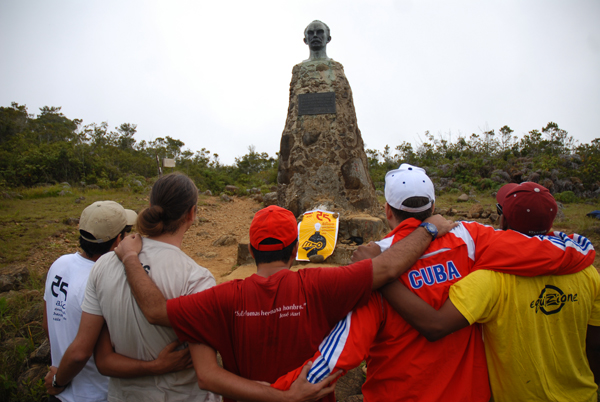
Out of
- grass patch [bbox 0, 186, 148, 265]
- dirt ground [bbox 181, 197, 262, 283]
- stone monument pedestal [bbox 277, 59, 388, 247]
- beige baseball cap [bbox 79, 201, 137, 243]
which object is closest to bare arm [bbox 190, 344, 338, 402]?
beige baseball cap [bbox 79, 201, 137, 243]

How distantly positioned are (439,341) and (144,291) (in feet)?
3.74

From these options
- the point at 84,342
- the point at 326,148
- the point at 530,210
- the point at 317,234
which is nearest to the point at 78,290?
the point at 84,342

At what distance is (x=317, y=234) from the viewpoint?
4.64 metres

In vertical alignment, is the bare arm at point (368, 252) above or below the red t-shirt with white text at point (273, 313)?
above

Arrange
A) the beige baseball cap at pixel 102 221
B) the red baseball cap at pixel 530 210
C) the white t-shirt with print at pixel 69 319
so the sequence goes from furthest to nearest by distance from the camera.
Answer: the beige baseball cap at pixel 102 221 < the white t-shirt with print at pixel 69 319 < the red baseball cap at pixel 530 210

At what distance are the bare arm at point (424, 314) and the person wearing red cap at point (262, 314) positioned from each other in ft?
0.24

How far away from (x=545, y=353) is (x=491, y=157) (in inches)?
609

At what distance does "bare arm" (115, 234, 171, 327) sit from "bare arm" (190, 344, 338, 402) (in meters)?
0.24

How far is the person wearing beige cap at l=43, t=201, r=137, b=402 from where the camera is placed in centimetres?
153

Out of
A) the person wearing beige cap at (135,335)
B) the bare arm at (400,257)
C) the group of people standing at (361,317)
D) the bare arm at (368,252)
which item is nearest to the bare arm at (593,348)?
the group of people standing at (361,317)

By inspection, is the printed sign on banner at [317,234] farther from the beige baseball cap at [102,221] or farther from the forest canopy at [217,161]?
the forest canopy at [217,161]

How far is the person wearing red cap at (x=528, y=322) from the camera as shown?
1240 mm

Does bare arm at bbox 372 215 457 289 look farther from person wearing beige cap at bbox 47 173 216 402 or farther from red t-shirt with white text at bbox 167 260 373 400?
person wearing beige cap at bbox 47 173 216 402

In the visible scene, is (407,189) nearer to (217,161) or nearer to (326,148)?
(326,148)
